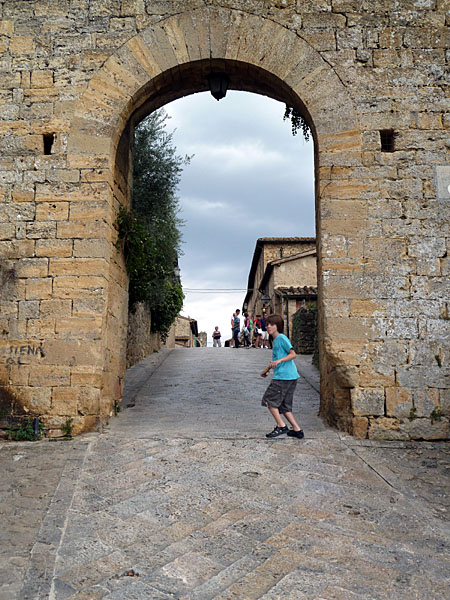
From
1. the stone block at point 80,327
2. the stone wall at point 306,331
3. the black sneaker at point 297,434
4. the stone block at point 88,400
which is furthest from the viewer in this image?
the stone wall at point 306,331

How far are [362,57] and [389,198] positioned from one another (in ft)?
5.76

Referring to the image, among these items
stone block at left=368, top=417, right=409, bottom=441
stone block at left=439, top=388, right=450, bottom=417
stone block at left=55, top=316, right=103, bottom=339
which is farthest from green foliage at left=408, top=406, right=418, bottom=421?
stone block at left=55, top=316, right=103, bottom=339

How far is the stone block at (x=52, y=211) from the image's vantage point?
5.60 metres

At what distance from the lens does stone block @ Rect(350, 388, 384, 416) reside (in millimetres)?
5137

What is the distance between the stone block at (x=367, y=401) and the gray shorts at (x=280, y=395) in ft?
2.38

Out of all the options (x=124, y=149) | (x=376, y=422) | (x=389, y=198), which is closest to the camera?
(x=376, y=422)

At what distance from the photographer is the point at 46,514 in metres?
3.19

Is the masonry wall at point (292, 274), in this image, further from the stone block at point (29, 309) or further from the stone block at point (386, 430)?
the stone block at point (29, 309)

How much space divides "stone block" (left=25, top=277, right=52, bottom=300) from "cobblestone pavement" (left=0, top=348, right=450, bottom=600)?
1624 mm

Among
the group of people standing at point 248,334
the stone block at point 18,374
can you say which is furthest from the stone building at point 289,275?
the stone block at point 18,374

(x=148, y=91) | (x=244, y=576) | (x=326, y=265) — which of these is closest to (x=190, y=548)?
(x=244, y=576)

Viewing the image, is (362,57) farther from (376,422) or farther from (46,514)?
(46,514)

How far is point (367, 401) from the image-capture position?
516 cm

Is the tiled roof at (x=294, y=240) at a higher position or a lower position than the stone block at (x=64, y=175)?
higher
